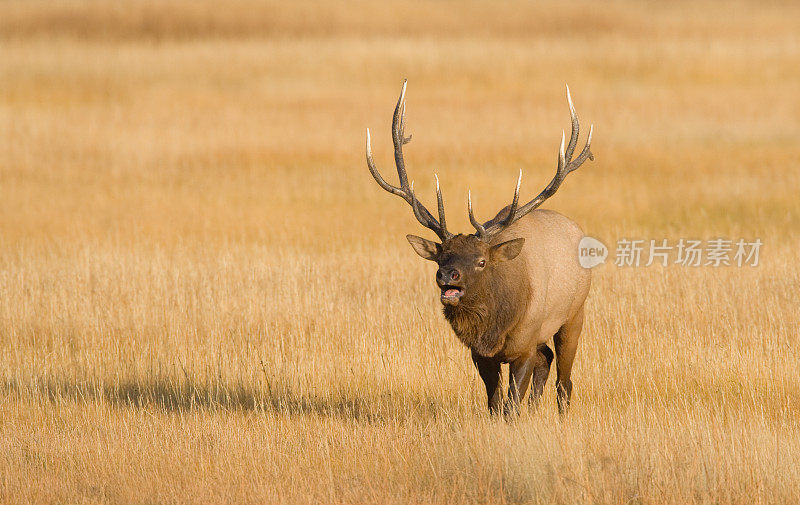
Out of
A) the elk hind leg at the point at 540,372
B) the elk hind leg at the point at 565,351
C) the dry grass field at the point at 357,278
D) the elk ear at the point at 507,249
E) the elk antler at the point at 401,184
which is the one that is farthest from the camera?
the elk hind leg at the point at 565,351

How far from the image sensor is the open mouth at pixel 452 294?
684cm

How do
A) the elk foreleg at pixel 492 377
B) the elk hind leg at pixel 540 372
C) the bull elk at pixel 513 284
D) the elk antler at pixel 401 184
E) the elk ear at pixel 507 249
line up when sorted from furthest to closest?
the elk hind leg at pixel 540 372 < the elk foreleg at pixel 492 377 < the elk antler at pixel 401 184 < the elk ear at pixel 507 249 < the bull elk at pixel 513 284

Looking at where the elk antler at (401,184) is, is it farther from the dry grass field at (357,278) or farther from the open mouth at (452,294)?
the dry grass field at (357,278)

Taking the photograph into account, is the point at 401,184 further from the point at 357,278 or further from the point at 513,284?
the point at 357,278

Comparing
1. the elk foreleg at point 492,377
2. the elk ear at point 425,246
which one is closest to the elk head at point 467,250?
the elk ear at point 425,246

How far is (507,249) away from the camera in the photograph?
724 centimetres

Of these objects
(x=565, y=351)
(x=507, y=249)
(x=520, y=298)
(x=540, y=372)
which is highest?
(x=507, y=249)

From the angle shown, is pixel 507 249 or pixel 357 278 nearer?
pixel 507 249

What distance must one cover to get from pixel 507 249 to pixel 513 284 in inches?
11.3

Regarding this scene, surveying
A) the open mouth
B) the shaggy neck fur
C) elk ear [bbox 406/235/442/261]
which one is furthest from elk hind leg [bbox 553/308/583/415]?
the open mouth

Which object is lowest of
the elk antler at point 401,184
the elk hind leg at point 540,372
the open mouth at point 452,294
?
the elk hind leg at point 540,372

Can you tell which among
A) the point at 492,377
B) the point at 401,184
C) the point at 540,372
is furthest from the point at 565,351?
the point at 401,184

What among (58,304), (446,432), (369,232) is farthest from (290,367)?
(369,232)

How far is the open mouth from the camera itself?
6836mm
